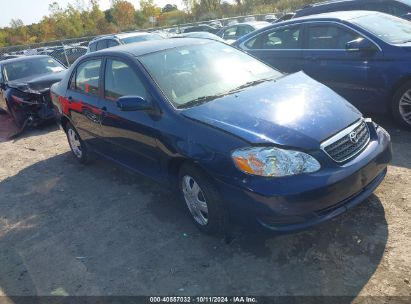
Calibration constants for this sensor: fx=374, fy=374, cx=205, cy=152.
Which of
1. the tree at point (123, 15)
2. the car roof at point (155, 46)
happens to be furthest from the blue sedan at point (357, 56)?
the tree at point (123, 15)

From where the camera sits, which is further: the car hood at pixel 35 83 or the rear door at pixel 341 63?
the car hood at pixel 35 83

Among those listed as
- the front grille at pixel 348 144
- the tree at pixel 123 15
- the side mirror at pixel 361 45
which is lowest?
the front grille at pixel 348 144

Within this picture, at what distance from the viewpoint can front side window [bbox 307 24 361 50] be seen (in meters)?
5.50

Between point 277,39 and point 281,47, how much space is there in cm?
20

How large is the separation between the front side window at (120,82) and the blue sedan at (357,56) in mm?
3126

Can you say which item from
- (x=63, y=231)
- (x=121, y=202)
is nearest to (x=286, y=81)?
(x=121, y=202)

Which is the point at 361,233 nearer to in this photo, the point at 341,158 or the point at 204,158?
the point at 341,158

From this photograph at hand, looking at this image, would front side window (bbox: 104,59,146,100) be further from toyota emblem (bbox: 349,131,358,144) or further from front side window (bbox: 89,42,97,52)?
front side window (bbox: 89,42,97,52)

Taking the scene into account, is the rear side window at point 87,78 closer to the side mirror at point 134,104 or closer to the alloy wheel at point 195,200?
the side mirror at point 134,104

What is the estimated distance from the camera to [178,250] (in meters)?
3.37

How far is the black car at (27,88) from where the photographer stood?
816cm

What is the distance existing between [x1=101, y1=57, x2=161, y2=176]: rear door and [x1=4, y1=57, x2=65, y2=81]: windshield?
577 centimetres

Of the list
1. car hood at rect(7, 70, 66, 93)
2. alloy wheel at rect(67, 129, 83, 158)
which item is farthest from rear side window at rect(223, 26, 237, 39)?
alloy wheel at rect(67, 129, 83, 158)

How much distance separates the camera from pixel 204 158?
3086mm
